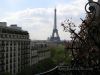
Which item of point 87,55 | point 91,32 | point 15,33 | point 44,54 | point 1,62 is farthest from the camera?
point 44,54

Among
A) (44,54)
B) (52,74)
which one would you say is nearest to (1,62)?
(44,54)

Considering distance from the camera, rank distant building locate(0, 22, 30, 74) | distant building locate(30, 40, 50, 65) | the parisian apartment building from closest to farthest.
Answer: distant building locate(0, 22, 30, 74), the parisian apartment building, distant building locate(30, 40, 50, 65)

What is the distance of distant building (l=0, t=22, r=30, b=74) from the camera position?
87.8 m

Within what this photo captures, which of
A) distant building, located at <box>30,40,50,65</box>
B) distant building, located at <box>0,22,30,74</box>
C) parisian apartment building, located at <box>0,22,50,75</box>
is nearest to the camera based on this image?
distant building, located at <box>0,22,30,74</box>

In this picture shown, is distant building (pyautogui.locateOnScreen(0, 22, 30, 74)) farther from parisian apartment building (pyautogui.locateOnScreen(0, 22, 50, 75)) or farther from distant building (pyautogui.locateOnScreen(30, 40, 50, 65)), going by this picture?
distant building (pyautogui.locateOnScreen(30, 40, 50, 65))

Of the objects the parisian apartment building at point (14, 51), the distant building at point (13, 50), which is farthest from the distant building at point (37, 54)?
the distant building at point (13, 50)

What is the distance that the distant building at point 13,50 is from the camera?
288 ft

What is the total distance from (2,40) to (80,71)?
76.0 m

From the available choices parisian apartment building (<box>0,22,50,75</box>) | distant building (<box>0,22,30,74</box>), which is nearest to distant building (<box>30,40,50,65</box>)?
parisian apartment building (<box>0,22,50,75</box>)

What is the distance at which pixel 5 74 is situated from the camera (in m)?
77.6

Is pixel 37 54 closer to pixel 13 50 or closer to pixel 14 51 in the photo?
pixel 14 51

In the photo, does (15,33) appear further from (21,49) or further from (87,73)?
(87,73)

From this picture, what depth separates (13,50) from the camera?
95.5 m

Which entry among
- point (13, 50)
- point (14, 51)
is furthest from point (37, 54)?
point (13, 50)
